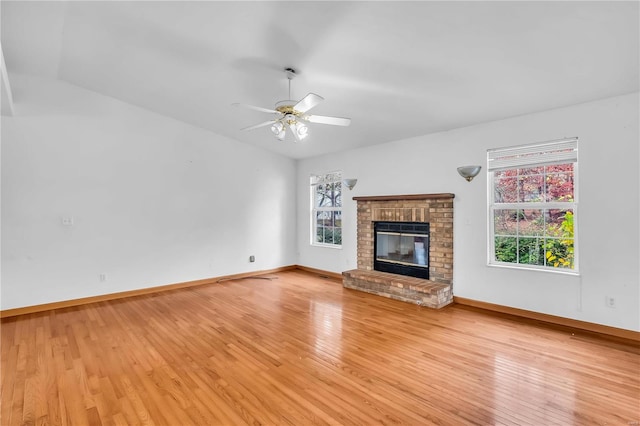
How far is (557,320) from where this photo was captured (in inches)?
143

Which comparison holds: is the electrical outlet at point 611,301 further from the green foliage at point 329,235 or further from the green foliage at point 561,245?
the green foliage at point 329,235

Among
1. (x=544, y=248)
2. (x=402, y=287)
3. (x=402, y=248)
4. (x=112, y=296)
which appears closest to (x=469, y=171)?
(x=544, y=248)

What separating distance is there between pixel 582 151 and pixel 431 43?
7.60 feet

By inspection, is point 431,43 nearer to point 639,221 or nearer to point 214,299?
point 639,221

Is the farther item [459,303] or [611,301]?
[459,303]

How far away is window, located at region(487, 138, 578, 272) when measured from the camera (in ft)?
11.9

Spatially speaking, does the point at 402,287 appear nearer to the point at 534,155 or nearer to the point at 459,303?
the point at 459,303

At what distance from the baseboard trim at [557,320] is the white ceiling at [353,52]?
250cm

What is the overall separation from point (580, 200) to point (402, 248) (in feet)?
8.18

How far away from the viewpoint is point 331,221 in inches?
262

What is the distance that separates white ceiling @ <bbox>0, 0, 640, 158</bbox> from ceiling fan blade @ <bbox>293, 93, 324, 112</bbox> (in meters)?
0.58

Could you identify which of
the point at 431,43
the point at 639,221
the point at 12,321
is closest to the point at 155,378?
the point at 12,321

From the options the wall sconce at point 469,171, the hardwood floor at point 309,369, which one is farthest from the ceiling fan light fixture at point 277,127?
the wall sconce at point 469,171

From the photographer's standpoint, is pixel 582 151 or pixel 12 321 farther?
pixel 12 321
